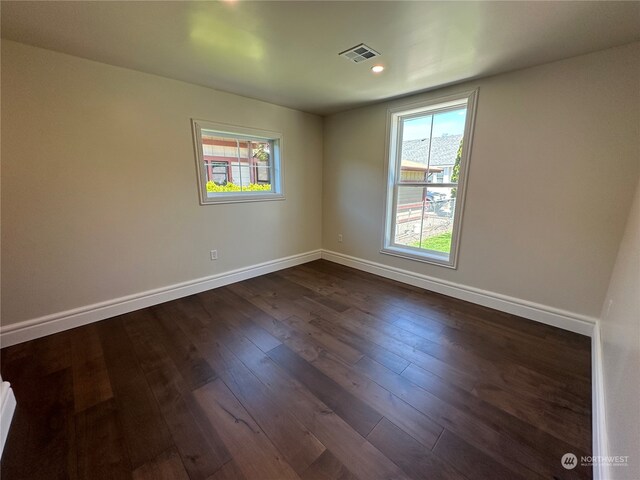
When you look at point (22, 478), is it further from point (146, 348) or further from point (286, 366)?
point (286, 366)

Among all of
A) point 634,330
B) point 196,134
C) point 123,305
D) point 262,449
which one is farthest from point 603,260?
point 123,305

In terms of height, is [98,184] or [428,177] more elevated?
[428,177]

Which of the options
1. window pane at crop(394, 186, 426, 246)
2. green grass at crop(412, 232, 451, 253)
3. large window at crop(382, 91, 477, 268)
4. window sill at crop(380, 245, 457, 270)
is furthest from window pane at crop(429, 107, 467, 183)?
window sill at crop(380, 245, 457, 270)

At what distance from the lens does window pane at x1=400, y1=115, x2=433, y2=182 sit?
3.14 metres

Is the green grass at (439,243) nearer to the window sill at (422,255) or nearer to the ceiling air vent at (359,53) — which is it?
the window sill at (422,255)

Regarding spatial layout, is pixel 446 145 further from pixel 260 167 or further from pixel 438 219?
pixel 260 167

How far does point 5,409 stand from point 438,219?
3.82m

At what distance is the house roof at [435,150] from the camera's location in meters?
2.91

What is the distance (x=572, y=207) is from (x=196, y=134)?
12.2 ft

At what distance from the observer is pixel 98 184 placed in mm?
2355

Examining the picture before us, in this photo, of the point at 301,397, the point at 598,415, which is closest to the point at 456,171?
the point at 598,415

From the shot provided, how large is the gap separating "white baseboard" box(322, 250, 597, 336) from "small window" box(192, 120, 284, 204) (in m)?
1.86

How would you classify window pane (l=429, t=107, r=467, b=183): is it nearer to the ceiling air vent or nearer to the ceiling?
the ceiling

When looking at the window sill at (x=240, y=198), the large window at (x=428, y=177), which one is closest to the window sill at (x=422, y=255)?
the large window at (x=428, y=177)
